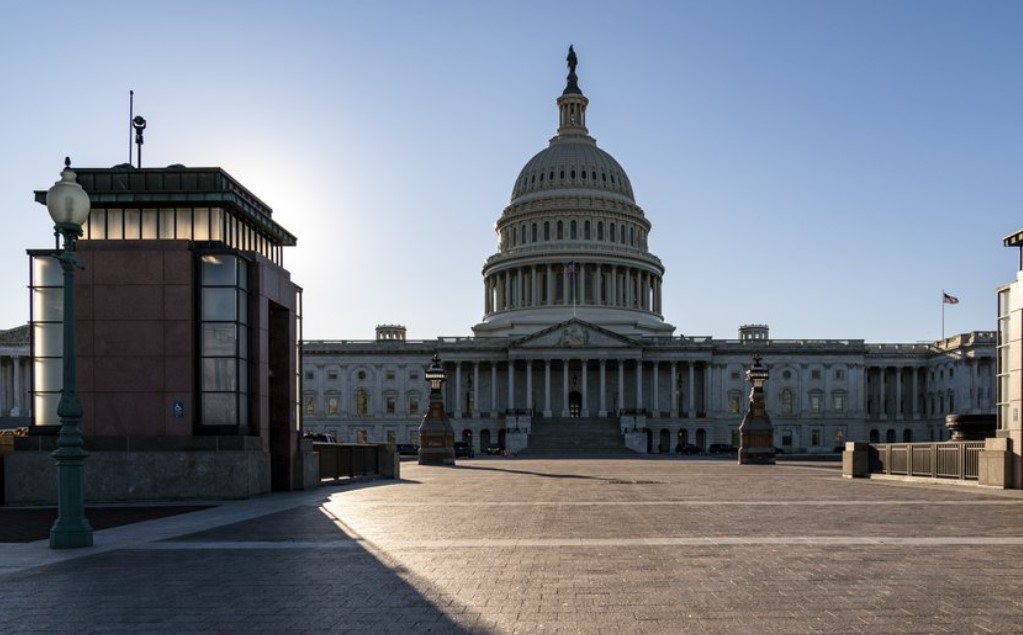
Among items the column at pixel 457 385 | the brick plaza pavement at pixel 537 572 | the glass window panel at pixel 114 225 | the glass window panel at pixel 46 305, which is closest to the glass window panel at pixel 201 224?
the glass window panel at pixel 114 225

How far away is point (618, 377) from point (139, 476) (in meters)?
109

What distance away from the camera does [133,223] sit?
3056 cm

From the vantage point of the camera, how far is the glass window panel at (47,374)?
28938 millimetres

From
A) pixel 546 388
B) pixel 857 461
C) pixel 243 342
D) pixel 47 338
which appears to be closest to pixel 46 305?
pixel 47 338

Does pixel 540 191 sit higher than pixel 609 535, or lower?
higher

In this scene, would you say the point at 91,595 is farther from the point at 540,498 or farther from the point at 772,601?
the point at 540,498

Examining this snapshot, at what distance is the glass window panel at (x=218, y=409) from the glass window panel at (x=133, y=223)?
6065mm

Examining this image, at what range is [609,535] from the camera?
737 inches

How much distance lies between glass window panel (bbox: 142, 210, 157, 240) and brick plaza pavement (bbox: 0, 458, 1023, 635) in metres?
10.8

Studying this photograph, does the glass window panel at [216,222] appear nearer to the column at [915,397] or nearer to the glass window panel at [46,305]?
the glass window panel at [46,305]

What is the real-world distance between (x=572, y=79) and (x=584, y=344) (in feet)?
214

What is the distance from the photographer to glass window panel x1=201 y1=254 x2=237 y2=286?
1161 inches

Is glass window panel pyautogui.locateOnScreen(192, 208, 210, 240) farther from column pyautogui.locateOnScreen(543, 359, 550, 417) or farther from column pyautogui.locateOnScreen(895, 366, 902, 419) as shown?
column pyautogui.locateOnScreen(895, 366, 902, 419)

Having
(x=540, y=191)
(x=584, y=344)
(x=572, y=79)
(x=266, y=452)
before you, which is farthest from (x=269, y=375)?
(x=572, y=79)
